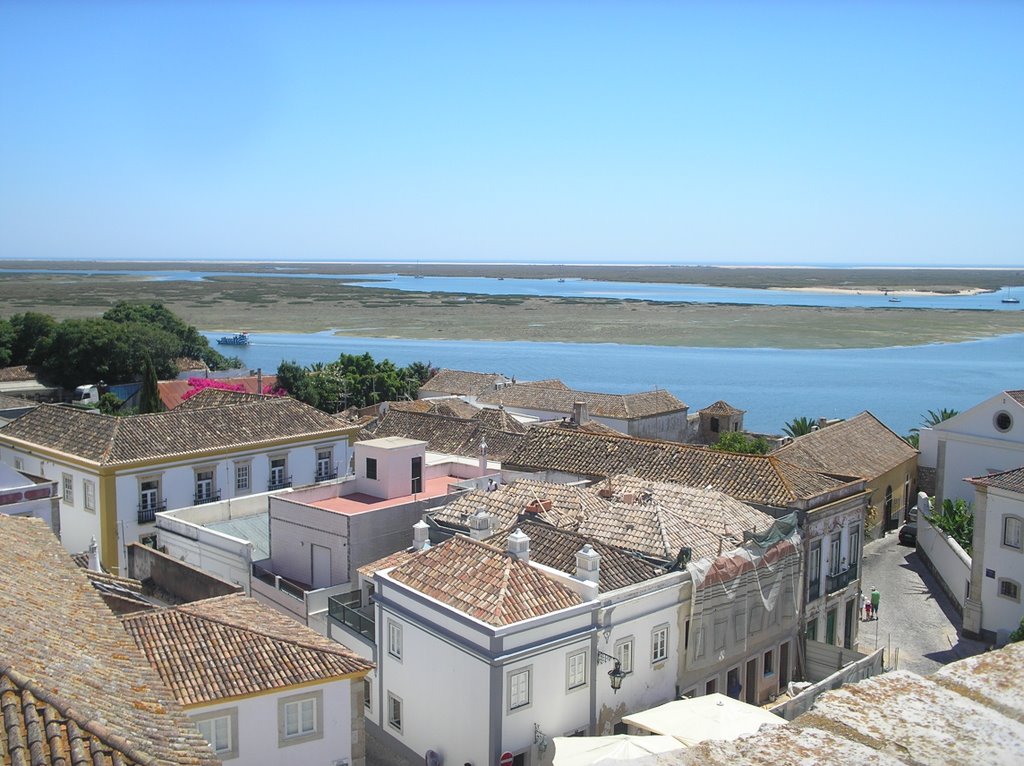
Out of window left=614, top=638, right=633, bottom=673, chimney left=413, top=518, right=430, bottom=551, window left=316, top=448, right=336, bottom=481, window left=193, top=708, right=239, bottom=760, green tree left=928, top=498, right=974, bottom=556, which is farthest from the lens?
window left=316, top=448, right=336, bottom=481

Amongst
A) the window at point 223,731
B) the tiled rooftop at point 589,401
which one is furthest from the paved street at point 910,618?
the tiled rooftop at point 589,401

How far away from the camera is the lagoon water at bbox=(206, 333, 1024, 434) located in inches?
2940

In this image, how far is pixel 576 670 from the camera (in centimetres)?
1700

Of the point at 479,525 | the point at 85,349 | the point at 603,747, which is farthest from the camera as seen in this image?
the point at 85,349

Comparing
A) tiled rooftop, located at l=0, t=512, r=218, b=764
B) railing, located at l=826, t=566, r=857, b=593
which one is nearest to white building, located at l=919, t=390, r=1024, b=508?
railing, located at l=826, t=566, r=857, b=593

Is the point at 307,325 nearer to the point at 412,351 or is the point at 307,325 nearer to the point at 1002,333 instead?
the point at 412,351

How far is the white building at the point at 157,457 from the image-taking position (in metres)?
28.1

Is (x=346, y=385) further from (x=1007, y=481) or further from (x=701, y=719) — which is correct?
(x=701, y=719)

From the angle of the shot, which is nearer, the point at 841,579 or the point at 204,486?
the point at 841,579

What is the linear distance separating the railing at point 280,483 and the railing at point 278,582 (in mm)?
9057

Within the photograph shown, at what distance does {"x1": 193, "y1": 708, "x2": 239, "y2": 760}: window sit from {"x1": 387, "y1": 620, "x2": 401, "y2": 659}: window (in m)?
4.47

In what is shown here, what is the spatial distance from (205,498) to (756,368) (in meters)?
74.6

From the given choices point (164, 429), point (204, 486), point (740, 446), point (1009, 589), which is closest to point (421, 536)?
point (204, 486)

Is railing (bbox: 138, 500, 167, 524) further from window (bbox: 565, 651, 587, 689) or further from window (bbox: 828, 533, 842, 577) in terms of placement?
window (bbox: 828, 533, 842, 577)
